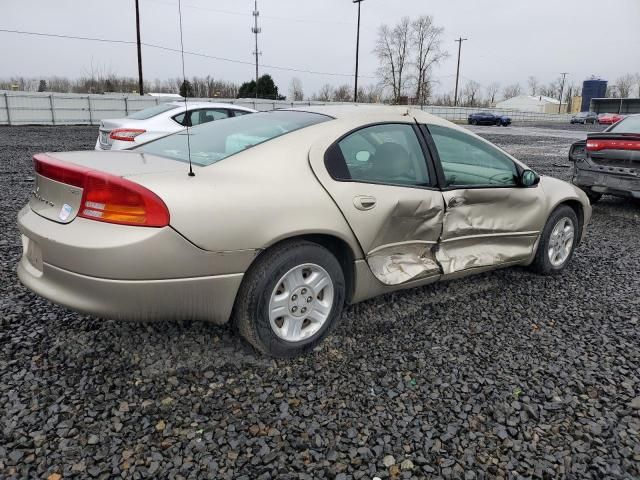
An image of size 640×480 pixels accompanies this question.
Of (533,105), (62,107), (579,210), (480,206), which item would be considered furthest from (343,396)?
(533,105)

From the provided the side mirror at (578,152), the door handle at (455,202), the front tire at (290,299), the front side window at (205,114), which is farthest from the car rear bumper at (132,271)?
the front side window at (205,114)

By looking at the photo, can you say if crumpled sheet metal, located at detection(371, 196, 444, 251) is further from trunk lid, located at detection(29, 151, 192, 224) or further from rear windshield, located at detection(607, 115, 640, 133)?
rear windshield, located at detection(607, 115, 640, 133)

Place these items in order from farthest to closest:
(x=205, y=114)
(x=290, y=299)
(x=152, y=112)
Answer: (x=205, y=114) → (x=152, y=112) → (x=290, y=299)

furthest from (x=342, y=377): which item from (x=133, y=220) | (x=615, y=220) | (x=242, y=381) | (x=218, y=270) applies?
(x=615, y=220)

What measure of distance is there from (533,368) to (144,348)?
87.8 inches

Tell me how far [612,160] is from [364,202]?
5720 mm

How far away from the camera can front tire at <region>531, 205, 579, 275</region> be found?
421cm

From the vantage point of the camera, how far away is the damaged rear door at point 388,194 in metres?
2.84

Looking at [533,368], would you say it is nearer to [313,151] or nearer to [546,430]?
[546,430]

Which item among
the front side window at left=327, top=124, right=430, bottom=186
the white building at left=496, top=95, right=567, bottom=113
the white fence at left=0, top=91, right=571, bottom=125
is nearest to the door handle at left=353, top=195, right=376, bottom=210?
the front side window at left=327, top=124, right=430, bottom=186

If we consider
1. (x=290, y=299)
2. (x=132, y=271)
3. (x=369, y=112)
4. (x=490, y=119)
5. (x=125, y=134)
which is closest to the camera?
(x=132, y=271)

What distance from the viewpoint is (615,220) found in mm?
6891

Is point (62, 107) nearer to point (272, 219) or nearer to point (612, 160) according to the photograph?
point (612, 160)

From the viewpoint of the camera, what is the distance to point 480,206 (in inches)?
141
